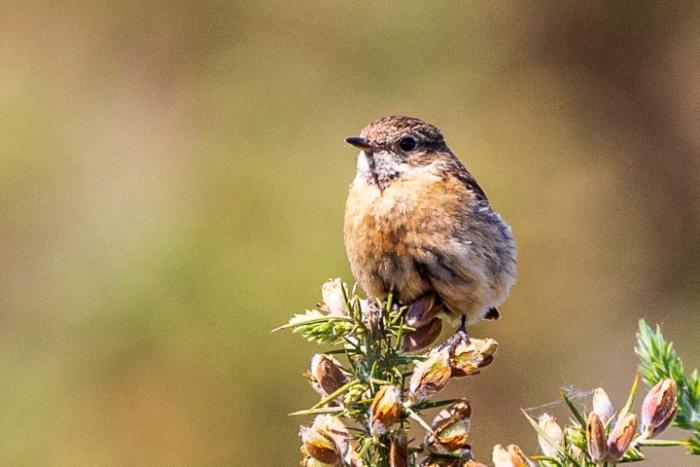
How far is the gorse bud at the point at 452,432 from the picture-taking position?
2.24m

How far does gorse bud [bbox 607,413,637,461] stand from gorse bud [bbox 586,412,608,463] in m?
0.01

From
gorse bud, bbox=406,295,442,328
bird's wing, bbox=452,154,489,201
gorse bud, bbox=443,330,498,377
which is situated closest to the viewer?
gorse bud, bbox=443,330,498,377

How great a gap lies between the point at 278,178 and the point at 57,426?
2293mm

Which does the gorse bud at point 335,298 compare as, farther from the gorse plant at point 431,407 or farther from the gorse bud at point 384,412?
the gorse bud at point 384,412

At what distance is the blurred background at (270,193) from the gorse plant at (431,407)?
160 inches

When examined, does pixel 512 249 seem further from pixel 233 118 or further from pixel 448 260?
pixel 233 118

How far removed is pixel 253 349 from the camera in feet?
22.5

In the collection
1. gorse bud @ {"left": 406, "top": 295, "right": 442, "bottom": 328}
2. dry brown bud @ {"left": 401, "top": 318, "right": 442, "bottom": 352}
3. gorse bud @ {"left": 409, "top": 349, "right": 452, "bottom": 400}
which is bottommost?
gorse bud @ {"left": 409, "top": 349, "right": 452, "bottom": 400}

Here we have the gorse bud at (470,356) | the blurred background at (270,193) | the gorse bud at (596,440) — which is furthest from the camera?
the blurred background at (270,193)

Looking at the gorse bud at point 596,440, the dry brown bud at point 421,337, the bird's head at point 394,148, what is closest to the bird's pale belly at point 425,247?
the bird's head at point 394,148

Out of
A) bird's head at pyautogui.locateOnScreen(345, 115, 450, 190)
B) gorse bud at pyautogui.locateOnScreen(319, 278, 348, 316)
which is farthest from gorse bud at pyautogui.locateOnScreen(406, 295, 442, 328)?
bird's head at pyautogui.locateOnScreen(345, 115, 450, 190)

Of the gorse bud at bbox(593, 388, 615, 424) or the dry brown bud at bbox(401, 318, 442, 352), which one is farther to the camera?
the dry brown bud at bbox(401, 318, 442, 352)

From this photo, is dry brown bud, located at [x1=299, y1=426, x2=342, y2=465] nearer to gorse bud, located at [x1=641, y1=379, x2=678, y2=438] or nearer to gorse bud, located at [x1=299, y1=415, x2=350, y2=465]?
gorse bud, located at [x1=299, y1=415, x2=350, y2=465]

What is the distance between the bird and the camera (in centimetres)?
386
